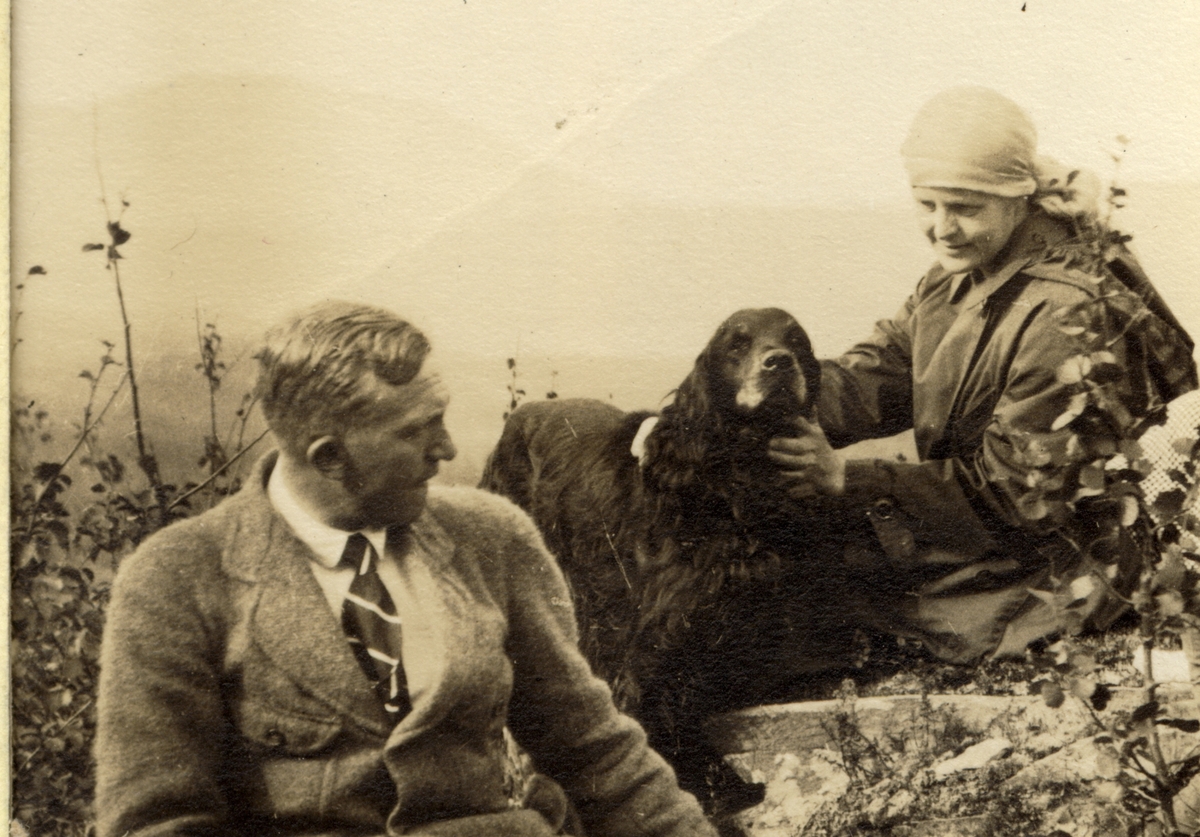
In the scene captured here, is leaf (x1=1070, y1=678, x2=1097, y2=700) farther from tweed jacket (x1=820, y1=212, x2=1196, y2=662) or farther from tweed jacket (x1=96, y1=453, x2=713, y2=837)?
tweed jacket (x1=96, y1=453, x2=713, y2=837)

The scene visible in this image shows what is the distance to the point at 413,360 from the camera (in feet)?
12.1

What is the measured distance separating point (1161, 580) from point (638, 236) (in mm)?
1858

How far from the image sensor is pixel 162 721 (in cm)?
343

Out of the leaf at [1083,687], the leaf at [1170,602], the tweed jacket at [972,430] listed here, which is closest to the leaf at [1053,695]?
the leaf at [1083,687]

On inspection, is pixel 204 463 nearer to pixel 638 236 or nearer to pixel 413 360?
pixel 413 360

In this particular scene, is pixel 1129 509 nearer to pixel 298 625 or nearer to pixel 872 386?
pixel 872 386

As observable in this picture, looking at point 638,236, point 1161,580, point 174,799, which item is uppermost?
point 638,236

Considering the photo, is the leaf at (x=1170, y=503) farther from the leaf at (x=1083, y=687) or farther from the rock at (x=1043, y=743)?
the rock at (x=1043, y=743)

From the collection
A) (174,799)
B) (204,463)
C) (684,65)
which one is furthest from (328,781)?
(684,65)

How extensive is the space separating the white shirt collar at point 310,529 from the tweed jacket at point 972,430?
1.48 meters

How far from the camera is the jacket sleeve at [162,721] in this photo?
3.41 metres

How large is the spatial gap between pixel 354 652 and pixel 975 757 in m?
1.88

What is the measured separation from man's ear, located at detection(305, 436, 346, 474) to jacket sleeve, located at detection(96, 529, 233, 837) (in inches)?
17.8

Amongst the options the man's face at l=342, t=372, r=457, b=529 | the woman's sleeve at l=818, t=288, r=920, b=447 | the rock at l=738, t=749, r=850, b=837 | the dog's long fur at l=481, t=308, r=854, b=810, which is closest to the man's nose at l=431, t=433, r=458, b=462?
the man's face at l=342, t=372, r=457, b=529
